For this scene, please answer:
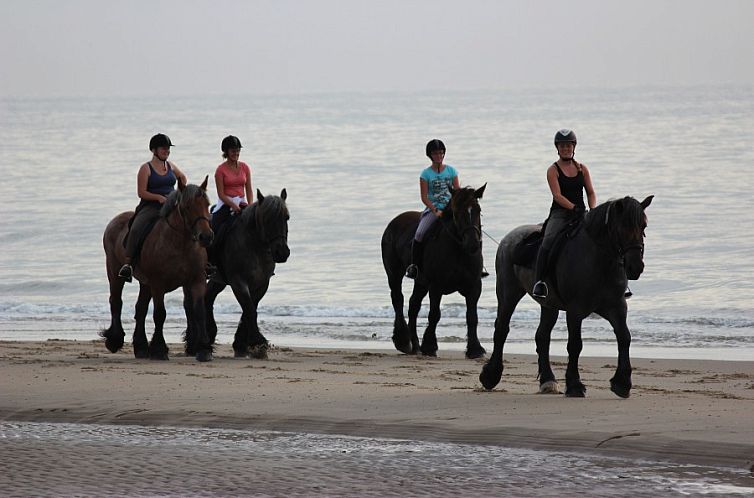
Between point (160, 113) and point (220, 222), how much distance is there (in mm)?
126194

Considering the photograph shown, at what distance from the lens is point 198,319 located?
1441 centimetres

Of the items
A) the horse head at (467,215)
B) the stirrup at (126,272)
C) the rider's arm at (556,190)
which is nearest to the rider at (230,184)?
the stirrup at (126,272)

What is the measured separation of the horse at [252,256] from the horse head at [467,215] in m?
1.70

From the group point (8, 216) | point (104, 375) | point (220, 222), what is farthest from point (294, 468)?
point (8, 216)

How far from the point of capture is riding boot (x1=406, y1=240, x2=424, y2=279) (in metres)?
16.1

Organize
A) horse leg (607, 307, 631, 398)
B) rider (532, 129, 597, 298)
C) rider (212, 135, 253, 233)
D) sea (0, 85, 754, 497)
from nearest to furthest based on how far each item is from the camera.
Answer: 1. sea (0, 85, 754, 497)
2. horse leg (607, 307, 631, 398)
3. rider (532, 129, 597, 298)
4. rider (212, 135, 253, 233)

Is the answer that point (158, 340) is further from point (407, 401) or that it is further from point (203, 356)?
point (407, 401)

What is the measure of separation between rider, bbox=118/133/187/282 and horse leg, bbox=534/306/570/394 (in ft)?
14.4

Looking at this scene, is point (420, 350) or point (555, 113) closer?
point (420, 350)

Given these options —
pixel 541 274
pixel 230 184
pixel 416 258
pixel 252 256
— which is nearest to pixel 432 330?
pixel 416 258

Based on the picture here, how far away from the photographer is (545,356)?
11656 millimetres

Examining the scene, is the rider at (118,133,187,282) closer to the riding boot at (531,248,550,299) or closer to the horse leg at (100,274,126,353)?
the horse leg at (100,274,126,353)

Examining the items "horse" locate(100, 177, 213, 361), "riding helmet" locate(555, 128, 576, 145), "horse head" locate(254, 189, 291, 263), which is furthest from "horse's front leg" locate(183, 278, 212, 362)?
"riding helmet" locate(555, 128, 576, 145)

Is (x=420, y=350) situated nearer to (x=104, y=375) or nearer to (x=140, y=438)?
(x=104, y=375)
